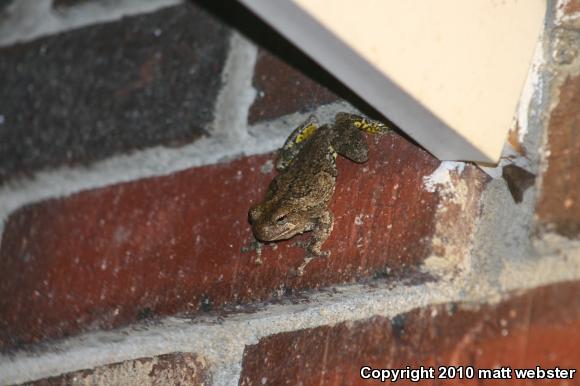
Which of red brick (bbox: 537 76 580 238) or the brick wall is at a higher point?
red brick (bbox: 537 76 580 238)

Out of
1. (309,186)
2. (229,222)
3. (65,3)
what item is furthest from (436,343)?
(65,3)

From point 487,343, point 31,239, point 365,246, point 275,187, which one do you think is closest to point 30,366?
point 31,239

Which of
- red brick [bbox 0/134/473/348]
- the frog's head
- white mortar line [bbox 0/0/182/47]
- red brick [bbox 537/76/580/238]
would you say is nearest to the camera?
red brick [bbox 537/76/580/238]

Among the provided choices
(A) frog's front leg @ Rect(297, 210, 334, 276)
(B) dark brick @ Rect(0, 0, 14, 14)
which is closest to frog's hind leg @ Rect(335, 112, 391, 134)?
(A) frog's front leg @ Rect(297, 210, 334, 276)

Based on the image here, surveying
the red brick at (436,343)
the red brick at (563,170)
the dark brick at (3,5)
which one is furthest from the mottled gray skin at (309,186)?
the dark brick at (3,5)

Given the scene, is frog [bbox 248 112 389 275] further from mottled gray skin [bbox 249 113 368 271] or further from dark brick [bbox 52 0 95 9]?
dark brick [bbox 52 0 95 9]

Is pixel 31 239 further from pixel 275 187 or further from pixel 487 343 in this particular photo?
pixel 487 343

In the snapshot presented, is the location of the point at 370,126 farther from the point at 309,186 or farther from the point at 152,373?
the point at 152,373
